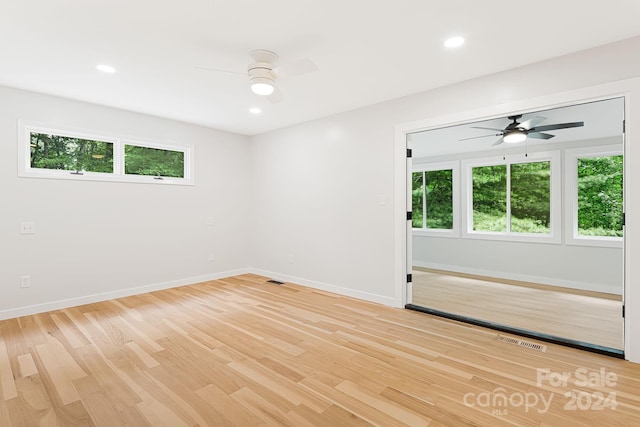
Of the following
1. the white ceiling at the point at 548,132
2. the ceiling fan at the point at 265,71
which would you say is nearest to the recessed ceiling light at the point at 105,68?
the ceiling fan at the point at 265,71

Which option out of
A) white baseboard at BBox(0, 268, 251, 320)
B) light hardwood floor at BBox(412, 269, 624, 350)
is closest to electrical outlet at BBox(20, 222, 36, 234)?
white baseboard at BBox(0, 268, 251, 320)

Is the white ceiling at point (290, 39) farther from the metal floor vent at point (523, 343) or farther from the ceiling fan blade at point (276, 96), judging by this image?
the metal floor vent at point (523, 343)

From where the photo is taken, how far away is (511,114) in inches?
121

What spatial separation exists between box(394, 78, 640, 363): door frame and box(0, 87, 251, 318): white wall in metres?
3.13

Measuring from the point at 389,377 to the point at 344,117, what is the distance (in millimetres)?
3344

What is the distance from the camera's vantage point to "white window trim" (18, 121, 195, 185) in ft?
11.9

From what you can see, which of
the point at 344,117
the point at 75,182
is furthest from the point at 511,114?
the point at 75,182

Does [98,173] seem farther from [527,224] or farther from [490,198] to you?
[527,224]

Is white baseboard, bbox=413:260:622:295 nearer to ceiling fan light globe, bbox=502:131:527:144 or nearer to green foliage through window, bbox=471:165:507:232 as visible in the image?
green foliage through window, bbox=471:165:507:232

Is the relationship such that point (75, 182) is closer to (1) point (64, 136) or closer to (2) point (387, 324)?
(1) point (64, 136)

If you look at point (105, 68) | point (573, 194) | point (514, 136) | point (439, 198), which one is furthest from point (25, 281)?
point (573, 194)

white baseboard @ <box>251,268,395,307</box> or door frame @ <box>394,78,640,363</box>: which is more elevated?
door frame @ <box>394,78,640,363</box>

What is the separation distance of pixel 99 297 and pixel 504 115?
5.34m

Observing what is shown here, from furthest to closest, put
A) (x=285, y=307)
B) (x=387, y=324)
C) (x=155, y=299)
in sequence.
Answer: (x=155, y=299) < (x=285, y=307) < (x=387, y=324)
